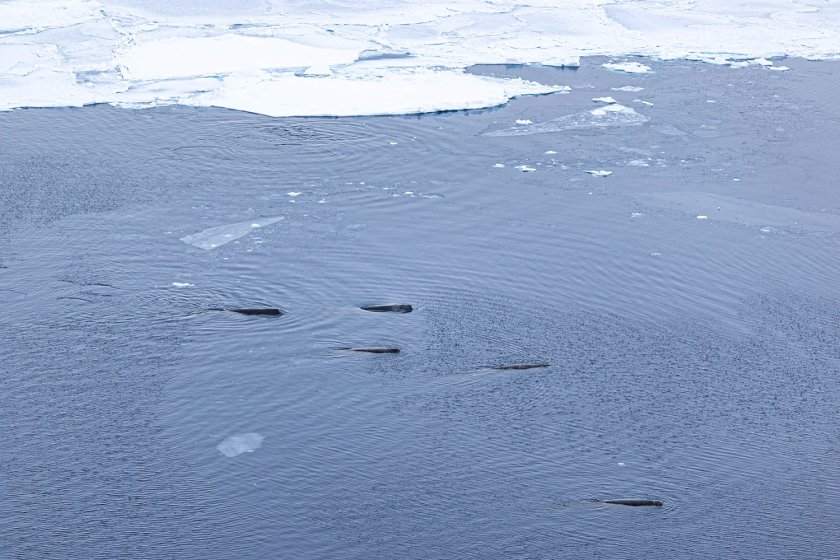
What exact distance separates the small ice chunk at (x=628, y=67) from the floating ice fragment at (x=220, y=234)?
6.90 meters

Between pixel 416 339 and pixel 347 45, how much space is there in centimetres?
816

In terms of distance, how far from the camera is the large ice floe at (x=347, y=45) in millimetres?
13453

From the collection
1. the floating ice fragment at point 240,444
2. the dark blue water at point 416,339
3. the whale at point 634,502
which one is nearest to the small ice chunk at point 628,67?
the dark blue water at point 416,339

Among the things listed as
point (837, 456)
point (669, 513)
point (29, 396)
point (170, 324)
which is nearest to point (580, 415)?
point (669, 513)

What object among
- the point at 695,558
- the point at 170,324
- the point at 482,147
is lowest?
the point at 695,558

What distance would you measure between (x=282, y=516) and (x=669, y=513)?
2.43 meters

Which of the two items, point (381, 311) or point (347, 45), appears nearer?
point (381, 311)

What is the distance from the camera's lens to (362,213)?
10367mm

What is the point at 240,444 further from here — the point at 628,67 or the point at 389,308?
the point at 628,67

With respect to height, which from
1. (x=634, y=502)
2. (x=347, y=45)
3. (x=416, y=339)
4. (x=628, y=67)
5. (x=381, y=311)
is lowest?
(x=634, y=502)

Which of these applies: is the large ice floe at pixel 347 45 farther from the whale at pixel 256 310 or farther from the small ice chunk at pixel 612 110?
the whale at pixel 256 310

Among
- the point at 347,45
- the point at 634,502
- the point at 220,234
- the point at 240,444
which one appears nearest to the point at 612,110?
the point at 347,45

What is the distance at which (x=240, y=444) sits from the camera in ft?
23.5

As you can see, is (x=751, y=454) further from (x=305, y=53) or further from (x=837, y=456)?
(x=305, y=53)
